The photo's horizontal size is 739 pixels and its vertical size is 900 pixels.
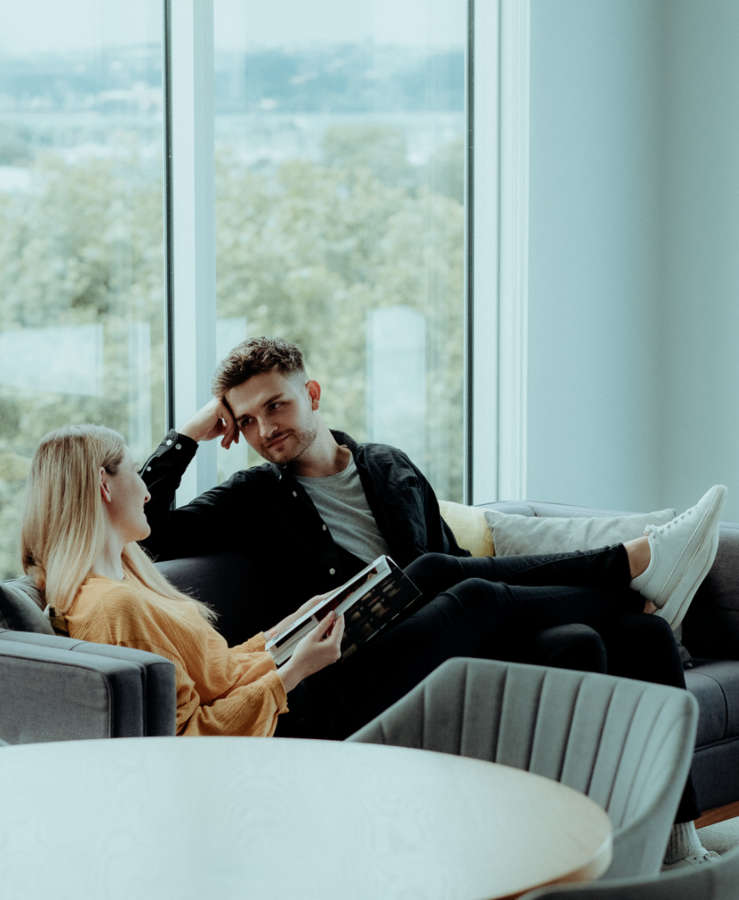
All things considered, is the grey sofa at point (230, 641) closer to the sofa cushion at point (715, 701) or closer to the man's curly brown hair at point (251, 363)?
the sofa cushion at point (715, 701)

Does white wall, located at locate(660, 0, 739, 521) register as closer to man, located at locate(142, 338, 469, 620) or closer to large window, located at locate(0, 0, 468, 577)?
large window, located at locate(0, 0, 468, 577)

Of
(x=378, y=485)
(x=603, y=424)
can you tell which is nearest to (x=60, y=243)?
(x=378, y=485)

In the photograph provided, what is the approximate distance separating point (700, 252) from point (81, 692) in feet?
11.5

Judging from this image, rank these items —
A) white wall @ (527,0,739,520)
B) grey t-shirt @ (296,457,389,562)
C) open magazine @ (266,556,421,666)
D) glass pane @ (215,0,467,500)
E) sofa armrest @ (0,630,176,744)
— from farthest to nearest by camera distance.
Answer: white wall @ (527,0,739,520)
glass pane @ (215,0,467,500)
grey t-shirt @ (296,457,389,562)
open magazine @ (266,556,421,666)
sofa armrest @ (0,630,176,744)

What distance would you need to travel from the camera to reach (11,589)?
220cm

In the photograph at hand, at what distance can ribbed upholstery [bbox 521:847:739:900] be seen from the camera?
0.85 m

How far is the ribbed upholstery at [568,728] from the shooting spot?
140 centimetres

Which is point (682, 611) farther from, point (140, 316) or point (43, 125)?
point (43, 125)

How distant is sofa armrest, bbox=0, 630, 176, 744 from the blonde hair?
177 mm

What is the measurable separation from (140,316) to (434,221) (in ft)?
4.40

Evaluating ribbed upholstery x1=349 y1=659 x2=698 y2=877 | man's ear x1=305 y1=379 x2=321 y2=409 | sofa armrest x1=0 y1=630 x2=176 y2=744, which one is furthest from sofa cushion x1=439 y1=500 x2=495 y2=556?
ribbed upholstery x1=349 y1=659 x2=698 y2=877

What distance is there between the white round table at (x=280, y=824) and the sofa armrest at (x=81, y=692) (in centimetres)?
39

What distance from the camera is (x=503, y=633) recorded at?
2.75m

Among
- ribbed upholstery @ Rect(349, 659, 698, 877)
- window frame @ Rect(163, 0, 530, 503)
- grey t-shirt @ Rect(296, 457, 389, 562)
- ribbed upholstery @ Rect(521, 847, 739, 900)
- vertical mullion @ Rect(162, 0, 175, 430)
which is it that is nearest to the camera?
ribbed upholstery @ Rect(521, 847, 739, 900)
